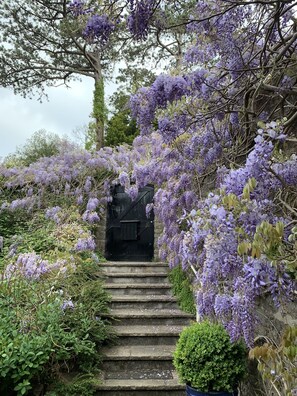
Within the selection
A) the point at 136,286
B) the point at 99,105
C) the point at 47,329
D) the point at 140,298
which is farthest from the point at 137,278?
the point at 99,105

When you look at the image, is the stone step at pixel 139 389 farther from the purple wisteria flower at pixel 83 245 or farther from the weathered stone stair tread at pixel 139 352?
the purple wisteria flower at pixel 83 245

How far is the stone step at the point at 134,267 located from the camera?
574 centimetres

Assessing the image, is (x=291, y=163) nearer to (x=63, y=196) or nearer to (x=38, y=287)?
(x=38, y=287)

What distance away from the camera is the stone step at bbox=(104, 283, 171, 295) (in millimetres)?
5047

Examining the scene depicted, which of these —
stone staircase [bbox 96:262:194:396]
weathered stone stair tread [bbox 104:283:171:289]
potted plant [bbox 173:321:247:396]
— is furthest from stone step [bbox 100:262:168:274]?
potted plant [bbox 173:321:247:396]

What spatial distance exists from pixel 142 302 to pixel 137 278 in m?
0.74

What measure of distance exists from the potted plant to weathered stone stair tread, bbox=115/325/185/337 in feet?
3.71

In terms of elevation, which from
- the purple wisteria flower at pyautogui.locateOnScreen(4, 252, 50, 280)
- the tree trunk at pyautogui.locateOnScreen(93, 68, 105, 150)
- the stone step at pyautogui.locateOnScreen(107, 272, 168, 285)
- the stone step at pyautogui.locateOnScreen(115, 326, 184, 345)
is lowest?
the stone step at pyautogui.locateOnScreen(115, 326, 184, 345)

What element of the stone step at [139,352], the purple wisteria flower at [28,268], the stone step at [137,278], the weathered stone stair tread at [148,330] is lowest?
the stone step at [139,352]

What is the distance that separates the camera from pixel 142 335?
→ 400 cm

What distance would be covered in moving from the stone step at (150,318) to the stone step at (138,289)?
0.61m

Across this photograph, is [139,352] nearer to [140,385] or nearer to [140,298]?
[140,385]

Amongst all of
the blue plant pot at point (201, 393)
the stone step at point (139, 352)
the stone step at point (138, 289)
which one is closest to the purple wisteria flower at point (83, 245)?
the stone step at point (138, 289)

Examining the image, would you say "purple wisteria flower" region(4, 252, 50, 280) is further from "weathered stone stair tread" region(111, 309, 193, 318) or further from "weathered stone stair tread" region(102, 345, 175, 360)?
"weathered stone stair tread" region(102, 345, 175, 360)
